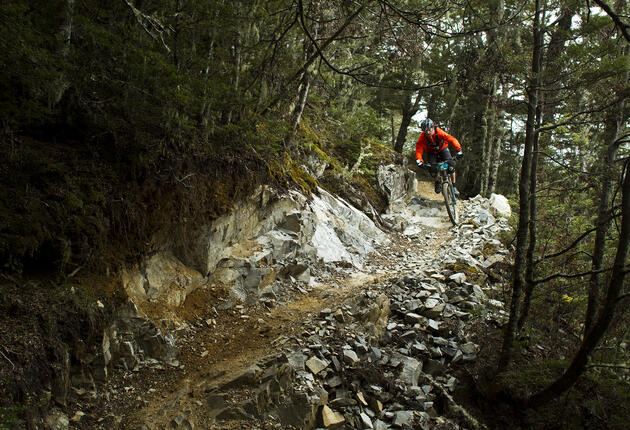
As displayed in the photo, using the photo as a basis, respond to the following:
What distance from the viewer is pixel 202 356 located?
15.2 feet

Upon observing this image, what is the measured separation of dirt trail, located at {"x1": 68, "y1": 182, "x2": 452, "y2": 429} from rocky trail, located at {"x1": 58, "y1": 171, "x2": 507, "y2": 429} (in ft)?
0.05

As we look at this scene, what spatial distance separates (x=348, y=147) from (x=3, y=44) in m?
11.1

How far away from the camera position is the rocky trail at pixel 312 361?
3742 mm

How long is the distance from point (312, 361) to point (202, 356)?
4.81ft

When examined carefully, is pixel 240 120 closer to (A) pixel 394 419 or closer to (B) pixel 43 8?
(B) pixel 43 8

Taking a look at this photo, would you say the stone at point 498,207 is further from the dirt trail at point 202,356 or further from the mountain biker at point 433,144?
the dirt trail at point 202,356

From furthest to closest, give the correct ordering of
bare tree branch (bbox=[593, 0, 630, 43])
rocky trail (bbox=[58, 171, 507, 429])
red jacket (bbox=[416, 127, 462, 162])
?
red jacket (bbox=[416, 127, 462, 162]) < rocky trail (bbox=[58, 171, 507, 429]) < bare tree branch (bbox=[593, 0, 630, 43])

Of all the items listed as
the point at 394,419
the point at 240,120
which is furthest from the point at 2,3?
the point at 394,419

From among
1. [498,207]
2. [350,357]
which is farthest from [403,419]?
[498,207]

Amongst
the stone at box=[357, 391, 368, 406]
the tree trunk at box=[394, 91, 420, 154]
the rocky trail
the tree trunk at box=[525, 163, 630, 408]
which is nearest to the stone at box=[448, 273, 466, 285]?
the rocky trail

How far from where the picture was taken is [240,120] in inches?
252

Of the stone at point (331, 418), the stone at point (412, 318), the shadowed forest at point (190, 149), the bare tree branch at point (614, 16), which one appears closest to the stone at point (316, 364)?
the stone at point (331, 418)

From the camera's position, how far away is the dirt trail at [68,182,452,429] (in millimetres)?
3541

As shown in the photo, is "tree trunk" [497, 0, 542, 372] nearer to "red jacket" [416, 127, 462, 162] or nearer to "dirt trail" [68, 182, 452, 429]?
"dirt trail" [68, 182, 452, 429]
